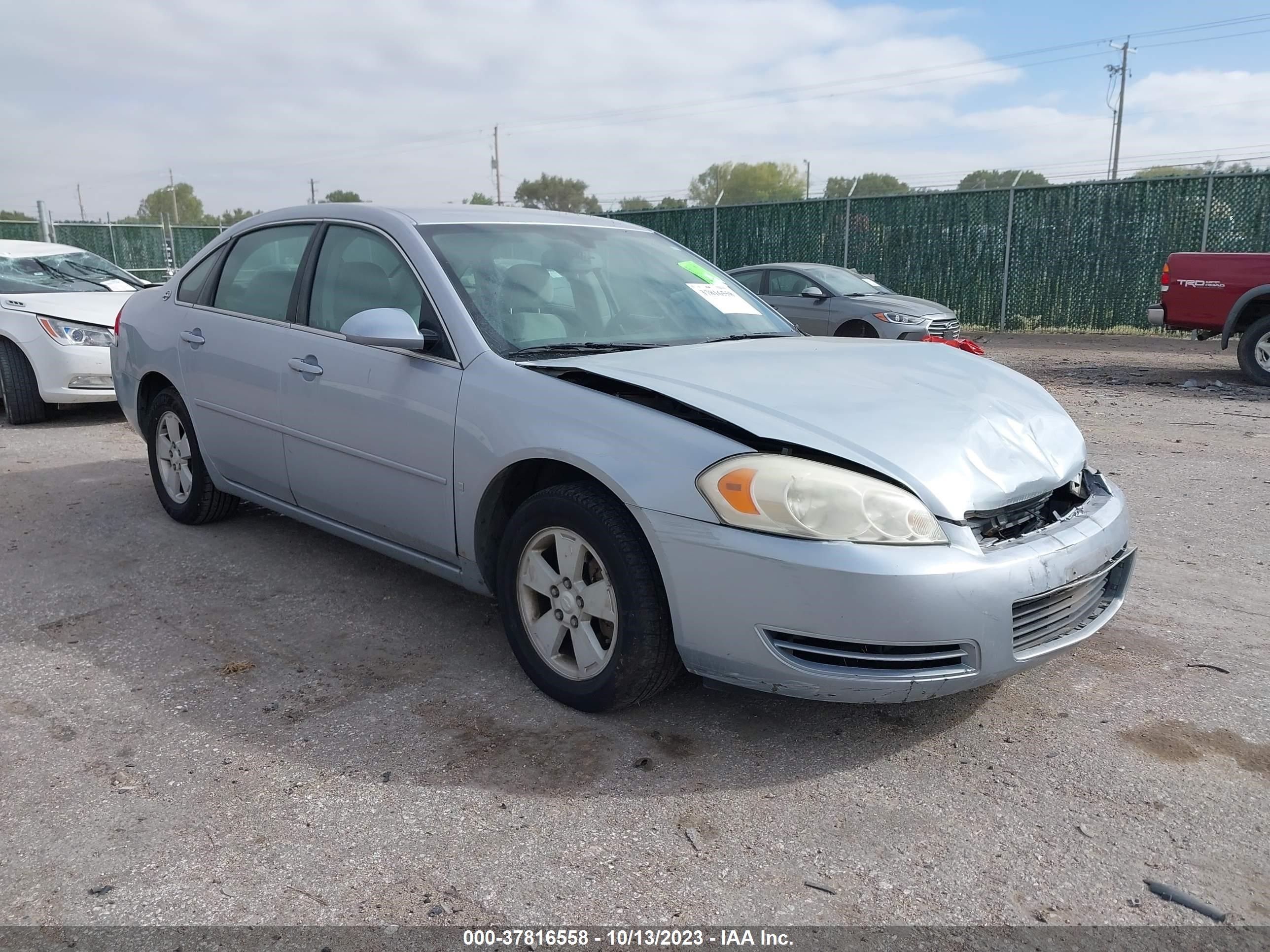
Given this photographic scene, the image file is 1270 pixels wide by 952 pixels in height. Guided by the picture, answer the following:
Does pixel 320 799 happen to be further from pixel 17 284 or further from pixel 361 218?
pixel 17 284

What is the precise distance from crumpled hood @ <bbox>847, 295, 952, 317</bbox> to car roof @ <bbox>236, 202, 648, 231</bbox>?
797 centimetres

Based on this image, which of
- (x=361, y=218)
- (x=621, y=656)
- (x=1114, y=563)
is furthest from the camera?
(x=361, y=218)

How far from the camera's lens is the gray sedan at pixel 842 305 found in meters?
12.0

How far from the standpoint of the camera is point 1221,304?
10.8 meters

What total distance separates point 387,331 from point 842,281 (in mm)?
10137

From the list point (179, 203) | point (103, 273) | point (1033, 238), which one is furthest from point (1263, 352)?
point (179, 203)

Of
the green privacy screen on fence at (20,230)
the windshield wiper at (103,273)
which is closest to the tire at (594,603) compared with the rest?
the windshield wiper at (103,273)

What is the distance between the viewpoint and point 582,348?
11.7 ft

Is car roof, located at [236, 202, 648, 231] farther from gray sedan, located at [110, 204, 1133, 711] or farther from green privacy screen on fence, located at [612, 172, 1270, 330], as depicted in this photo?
green privacy screen on fence, located at [612, 172, 1270, 330]

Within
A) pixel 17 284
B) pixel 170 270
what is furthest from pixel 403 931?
pixel 170 270

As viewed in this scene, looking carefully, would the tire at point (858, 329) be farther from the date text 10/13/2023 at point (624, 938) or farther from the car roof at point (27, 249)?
the date text 10/13/2023 at point (624, 938)

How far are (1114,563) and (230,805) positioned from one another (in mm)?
2711

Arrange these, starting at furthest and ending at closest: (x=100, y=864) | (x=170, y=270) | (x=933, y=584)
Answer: (x=170, y=270) → (x=933, y=584) → (x=100, y=864)

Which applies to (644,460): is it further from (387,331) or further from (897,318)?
(897,318)
